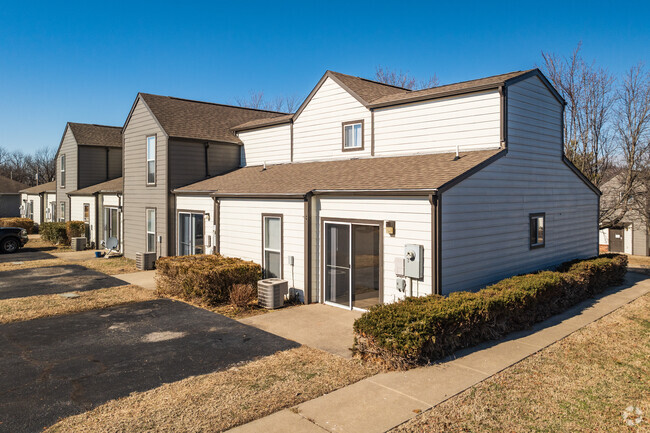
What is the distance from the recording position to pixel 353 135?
15336 mm

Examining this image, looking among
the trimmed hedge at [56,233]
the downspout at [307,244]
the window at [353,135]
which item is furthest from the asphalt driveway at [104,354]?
the trimmed hedge at [56,233]

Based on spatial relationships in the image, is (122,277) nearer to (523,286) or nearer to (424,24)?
(523,286)

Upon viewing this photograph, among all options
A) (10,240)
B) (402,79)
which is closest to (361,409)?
(10,240)

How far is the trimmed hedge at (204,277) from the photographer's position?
1187cm

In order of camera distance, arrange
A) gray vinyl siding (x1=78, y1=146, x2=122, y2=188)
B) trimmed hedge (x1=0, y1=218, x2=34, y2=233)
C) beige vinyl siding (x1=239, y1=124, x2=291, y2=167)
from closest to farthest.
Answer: beige vinyl siding (x1=239, y1=124, x2=291, y2=167) → gray vinyl siding (x1=78, y1=146, x2=122, y2=188) → trimmed hedge (x1=0, y1=218, x2=34, y2=233)

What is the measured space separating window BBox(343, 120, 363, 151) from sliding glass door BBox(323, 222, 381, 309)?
4393 millimetres

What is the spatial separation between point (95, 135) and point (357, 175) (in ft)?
73.4

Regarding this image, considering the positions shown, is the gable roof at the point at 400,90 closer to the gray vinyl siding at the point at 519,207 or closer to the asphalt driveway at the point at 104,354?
the gray vinyl siding at the point at 519,207

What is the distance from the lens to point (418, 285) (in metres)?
9.76

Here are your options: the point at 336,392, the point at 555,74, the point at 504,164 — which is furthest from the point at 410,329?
the point at 555,74

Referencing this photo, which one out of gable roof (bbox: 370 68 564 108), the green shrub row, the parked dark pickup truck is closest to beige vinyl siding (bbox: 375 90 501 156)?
gable roof (bbox: 370 68 564 108)

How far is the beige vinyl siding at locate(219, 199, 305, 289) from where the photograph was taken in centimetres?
1225

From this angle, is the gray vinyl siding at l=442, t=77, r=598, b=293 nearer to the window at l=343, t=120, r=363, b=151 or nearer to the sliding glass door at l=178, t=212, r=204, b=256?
the window at l=343, t=120, r=363, b=151

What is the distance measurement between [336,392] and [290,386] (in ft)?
2.30
